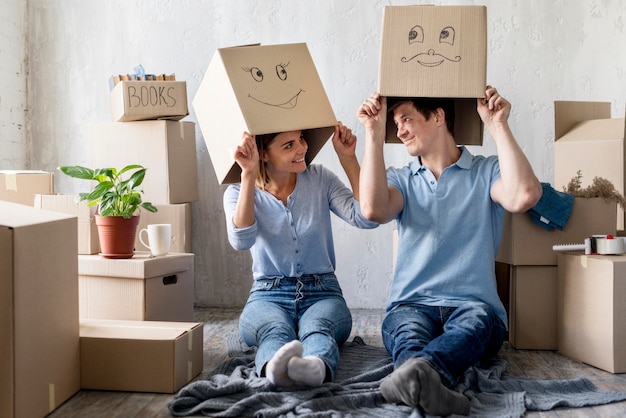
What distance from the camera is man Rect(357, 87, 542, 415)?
1.76 meters

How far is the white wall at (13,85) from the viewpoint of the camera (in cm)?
273

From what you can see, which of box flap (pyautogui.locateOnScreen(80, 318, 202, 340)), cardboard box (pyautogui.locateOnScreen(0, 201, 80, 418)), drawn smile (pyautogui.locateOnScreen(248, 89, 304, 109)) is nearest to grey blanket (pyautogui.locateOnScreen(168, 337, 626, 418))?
box flap (pyautogui.locateOnScreen(80, 318, 202, 340))

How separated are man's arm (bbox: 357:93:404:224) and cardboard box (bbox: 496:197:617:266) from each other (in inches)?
17.1

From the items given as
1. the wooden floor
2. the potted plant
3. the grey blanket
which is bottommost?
the wooden floor

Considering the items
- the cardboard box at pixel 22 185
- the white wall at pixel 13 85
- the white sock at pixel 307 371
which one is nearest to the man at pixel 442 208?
the white sock at pixel 307 371

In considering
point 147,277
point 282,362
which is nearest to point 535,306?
point 282,362

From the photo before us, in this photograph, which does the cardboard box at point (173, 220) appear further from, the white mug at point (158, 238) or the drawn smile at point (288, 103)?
the drawn smile at point (288, 103)

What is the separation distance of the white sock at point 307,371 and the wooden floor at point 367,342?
0.28 m

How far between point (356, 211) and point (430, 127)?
0.31 metres

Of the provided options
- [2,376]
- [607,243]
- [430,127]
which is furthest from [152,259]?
[607,243]

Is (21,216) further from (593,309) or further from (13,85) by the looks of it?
(13,85)

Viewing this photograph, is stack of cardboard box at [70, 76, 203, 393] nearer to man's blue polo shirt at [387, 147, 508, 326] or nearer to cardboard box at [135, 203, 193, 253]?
cardboard box at [135, 203, 193, 253]

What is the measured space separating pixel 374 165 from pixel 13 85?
1.72m

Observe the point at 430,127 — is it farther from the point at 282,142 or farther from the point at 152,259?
the point at 152,259
